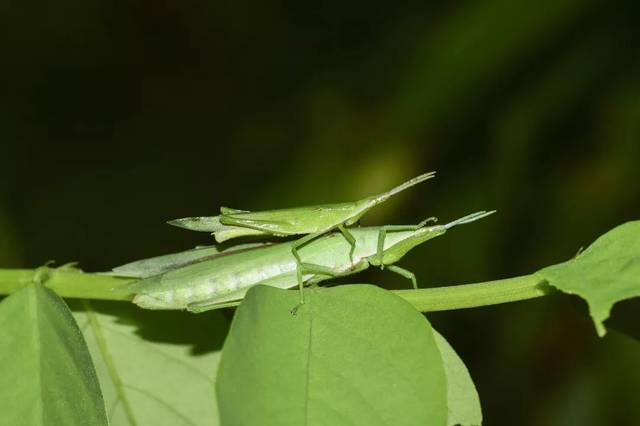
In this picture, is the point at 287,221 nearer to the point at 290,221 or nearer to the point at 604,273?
the point at 290,221

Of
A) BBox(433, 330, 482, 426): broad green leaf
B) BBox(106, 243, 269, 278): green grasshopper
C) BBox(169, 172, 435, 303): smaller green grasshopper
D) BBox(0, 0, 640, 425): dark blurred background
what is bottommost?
BBox(433, 330, 482, 426): broad green leaf

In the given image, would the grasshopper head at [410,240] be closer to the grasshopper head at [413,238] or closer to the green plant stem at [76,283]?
the grasshopper head at [413,238]

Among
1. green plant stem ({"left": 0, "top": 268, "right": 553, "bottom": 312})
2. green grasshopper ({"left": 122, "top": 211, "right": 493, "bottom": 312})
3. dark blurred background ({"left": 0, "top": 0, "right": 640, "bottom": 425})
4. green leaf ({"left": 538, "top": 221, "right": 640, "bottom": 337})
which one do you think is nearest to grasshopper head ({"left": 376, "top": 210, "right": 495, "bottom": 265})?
green grasshopper ({"left": 122, "top": 211, "right": 493, "bottom": 312})

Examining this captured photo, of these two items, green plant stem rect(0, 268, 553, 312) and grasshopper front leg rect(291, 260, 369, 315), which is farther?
grasshopper front leg rect(291, 260, 369, 315)

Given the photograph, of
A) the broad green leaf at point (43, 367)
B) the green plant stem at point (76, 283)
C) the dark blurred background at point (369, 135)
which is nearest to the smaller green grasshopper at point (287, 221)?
the green plant stem at point (76, 283)

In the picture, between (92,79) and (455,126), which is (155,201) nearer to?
(92,79)

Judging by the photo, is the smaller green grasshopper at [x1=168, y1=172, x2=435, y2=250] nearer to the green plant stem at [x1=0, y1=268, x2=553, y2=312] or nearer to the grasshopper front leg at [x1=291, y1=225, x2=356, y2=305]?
the grasshopper front leg at [x1=291, y1=225, x2=356, y2=305]
